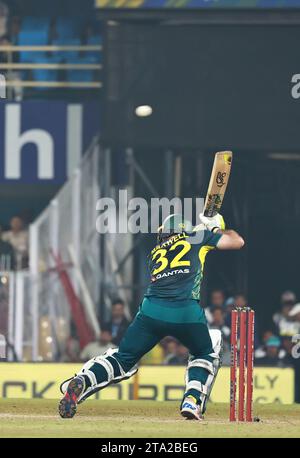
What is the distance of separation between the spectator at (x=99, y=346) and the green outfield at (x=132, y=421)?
4.79 metres

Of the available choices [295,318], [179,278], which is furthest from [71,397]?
[295,318]

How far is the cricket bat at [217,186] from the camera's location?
12898 millimetres

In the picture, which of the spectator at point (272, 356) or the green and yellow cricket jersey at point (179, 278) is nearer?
the green and yellow cricket jersey at point (179, 278)

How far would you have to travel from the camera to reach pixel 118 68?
19.0 meters

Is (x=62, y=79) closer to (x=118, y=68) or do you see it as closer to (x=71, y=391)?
(x=118, y=68)

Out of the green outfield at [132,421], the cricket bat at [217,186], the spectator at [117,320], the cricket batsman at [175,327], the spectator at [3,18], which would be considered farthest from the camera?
the spectator at [3,18]

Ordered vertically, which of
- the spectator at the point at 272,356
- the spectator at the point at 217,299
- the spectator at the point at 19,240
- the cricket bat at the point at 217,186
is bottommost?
the spectator at the point at 272,356

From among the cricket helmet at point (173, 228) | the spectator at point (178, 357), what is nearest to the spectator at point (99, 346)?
the spectator at point (178, 357)

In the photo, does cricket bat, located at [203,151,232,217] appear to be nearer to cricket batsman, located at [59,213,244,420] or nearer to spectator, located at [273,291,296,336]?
cricket batsman, located at [59,213,244,420]

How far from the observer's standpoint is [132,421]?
12430 mm

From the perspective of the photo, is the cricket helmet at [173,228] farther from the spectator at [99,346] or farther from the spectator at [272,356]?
the spectator at [99,346]
